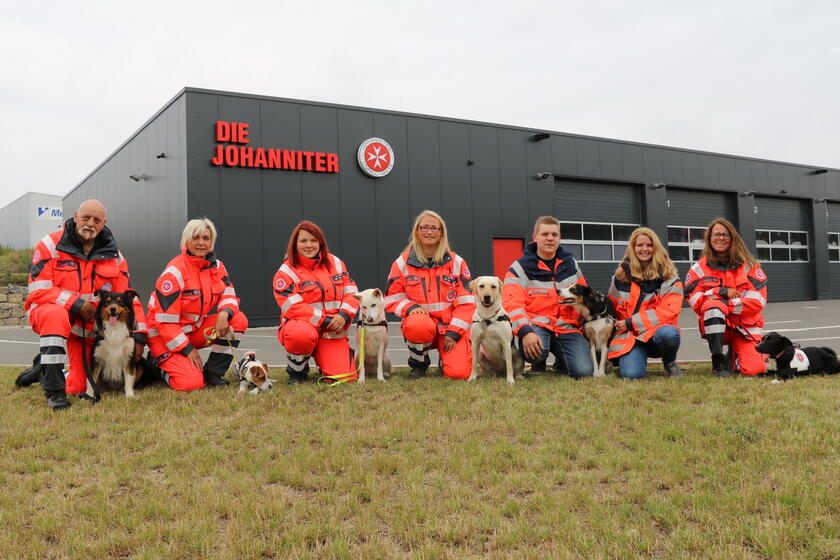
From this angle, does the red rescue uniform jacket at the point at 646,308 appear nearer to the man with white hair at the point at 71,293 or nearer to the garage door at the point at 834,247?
the man with white hair at the point at 71,293

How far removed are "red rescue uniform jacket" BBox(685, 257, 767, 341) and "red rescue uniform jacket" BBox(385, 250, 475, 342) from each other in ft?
7.62

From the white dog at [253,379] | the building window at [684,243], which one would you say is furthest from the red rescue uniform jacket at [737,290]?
the building window at [684,243]

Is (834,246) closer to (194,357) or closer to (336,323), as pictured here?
(336,323)

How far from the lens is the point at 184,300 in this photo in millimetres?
5184

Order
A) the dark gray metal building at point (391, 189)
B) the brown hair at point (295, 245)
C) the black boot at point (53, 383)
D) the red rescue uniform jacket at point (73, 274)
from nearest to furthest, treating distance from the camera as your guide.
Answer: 1. the black boot at point (53, 383)
2. the red rescue uniform jacket at point (73, 274)
3. the brown hair at point (295, 245)
4. the dark gray metal building at point (391, 189)

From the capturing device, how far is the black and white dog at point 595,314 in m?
5.43

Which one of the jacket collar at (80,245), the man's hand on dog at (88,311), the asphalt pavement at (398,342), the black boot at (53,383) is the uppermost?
the jacket collar at (80,245)

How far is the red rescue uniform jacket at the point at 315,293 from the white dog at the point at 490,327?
4.12 feet

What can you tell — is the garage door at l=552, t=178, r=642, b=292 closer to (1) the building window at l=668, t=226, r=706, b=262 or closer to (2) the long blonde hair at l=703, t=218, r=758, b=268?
(1) the building window at l=668, t=226, r=706, b=262

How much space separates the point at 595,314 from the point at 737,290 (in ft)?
4.76

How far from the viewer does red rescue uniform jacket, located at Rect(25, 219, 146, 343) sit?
185 inches

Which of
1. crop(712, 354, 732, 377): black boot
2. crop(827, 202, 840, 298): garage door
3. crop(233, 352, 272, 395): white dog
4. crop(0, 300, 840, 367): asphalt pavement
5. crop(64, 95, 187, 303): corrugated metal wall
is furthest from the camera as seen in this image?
crop(827, 202, 840, 298): garage door

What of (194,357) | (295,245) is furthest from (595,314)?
(194,357)

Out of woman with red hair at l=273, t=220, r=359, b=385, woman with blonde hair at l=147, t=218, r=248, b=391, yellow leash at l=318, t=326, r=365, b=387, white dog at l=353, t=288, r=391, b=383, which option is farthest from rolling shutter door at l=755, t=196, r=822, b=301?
woman with blonde hair at l=147, t=218, r=248, b=391
